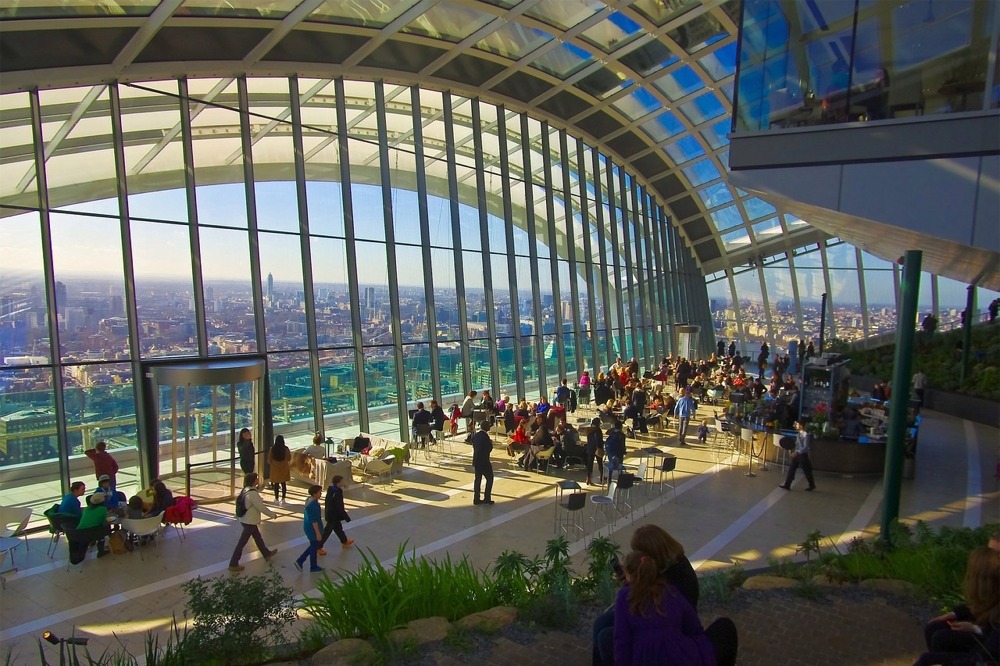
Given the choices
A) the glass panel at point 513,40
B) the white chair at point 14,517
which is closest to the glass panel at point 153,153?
the white chair at point 14,517

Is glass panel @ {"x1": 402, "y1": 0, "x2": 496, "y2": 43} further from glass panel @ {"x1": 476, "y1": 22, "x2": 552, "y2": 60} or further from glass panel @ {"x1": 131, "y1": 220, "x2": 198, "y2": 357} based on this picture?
glass panel @ {"x1": 131, "y1": 220, "x2": 198, "y2": 357}

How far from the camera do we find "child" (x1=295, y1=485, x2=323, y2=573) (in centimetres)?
764

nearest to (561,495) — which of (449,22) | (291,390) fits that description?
(291,390)

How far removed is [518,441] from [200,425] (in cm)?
623

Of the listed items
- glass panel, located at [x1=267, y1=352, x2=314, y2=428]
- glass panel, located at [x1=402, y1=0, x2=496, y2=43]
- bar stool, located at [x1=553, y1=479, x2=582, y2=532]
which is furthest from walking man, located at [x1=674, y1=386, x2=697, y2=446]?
glass panel, located at [x1=402, y1=0, x2=496, y2=43]

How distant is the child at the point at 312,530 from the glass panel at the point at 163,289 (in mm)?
5381

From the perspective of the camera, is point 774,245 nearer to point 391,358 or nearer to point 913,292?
point 391,358

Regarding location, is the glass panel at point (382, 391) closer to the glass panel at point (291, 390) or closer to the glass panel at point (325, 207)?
the glass panel at point (291, 390)

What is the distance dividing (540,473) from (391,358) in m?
4.78

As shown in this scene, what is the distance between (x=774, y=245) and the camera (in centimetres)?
3381

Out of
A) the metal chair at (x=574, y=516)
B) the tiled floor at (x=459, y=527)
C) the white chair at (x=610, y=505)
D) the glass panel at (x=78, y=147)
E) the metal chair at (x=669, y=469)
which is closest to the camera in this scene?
the tiled floor at (x=459, y=527)

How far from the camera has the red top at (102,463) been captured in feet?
31.6

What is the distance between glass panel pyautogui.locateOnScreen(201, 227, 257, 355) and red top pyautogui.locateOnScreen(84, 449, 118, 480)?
2.82 m

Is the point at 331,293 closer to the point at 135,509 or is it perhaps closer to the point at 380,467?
the point at 380,467
